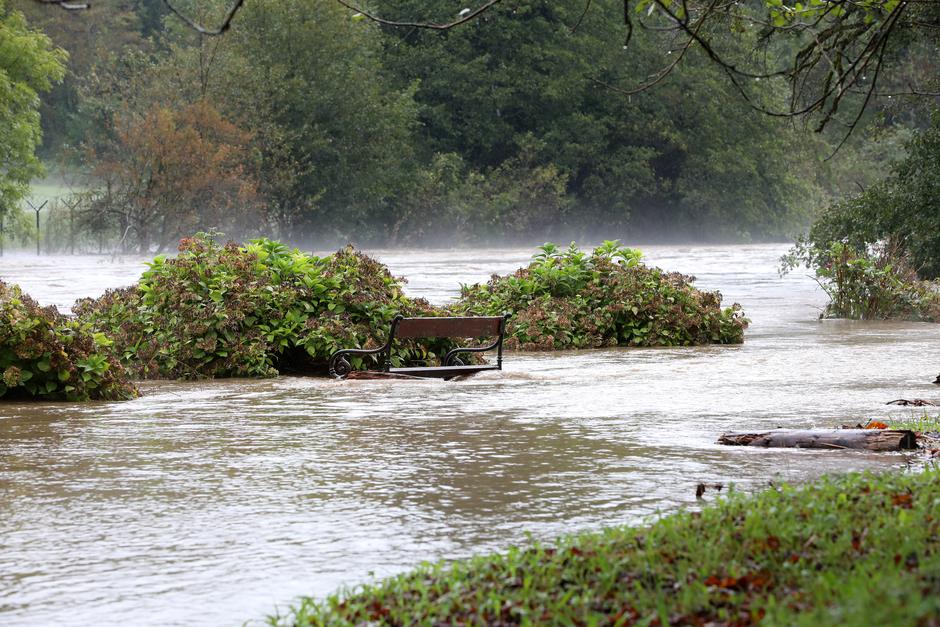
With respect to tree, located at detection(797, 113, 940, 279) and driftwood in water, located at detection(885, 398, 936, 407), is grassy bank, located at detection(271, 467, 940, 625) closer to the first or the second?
driftwood in water, located at detection(885, 398, 936, 407)

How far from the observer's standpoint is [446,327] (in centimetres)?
1438

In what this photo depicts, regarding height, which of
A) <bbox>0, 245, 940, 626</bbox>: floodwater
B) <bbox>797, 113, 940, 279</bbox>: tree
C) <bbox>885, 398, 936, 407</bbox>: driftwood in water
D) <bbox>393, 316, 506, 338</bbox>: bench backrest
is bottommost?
<bbox>0, 245, 940, 626</bbox>: floodwater

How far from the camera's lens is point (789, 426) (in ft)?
34.8

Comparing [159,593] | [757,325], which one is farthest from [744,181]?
[159,593]

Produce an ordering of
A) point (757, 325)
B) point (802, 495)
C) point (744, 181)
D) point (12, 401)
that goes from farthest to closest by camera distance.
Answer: point (744, 181) < point (757, 325) < point (12, 401) < point (802, 495)

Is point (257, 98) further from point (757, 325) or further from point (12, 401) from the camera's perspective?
point (12, 401)

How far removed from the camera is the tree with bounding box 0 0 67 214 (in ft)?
189

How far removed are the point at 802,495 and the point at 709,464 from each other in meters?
2.16

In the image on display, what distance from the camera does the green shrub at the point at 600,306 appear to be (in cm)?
1920

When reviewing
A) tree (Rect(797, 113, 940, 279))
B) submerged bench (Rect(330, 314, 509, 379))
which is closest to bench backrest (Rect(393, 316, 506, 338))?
submerged bench (Rect(330, 314, 509, 379))

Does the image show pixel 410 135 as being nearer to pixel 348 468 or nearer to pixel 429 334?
pixel 429 334

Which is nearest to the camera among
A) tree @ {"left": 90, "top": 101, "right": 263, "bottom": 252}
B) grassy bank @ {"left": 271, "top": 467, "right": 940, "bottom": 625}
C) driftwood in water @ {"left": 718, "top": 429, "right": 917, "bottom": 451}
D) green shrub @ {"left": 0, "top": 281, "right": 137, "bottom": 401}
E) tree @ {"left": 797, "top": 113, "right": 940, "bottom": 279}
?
grassy bank @ {"left": 271, "top": 467, "right": 940, "bottom": 625}

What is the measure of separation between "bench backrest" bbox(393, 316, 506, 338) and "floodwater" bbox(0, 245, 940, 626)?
1.74 feet

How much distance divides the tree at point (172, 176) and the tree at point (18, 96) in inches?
124
